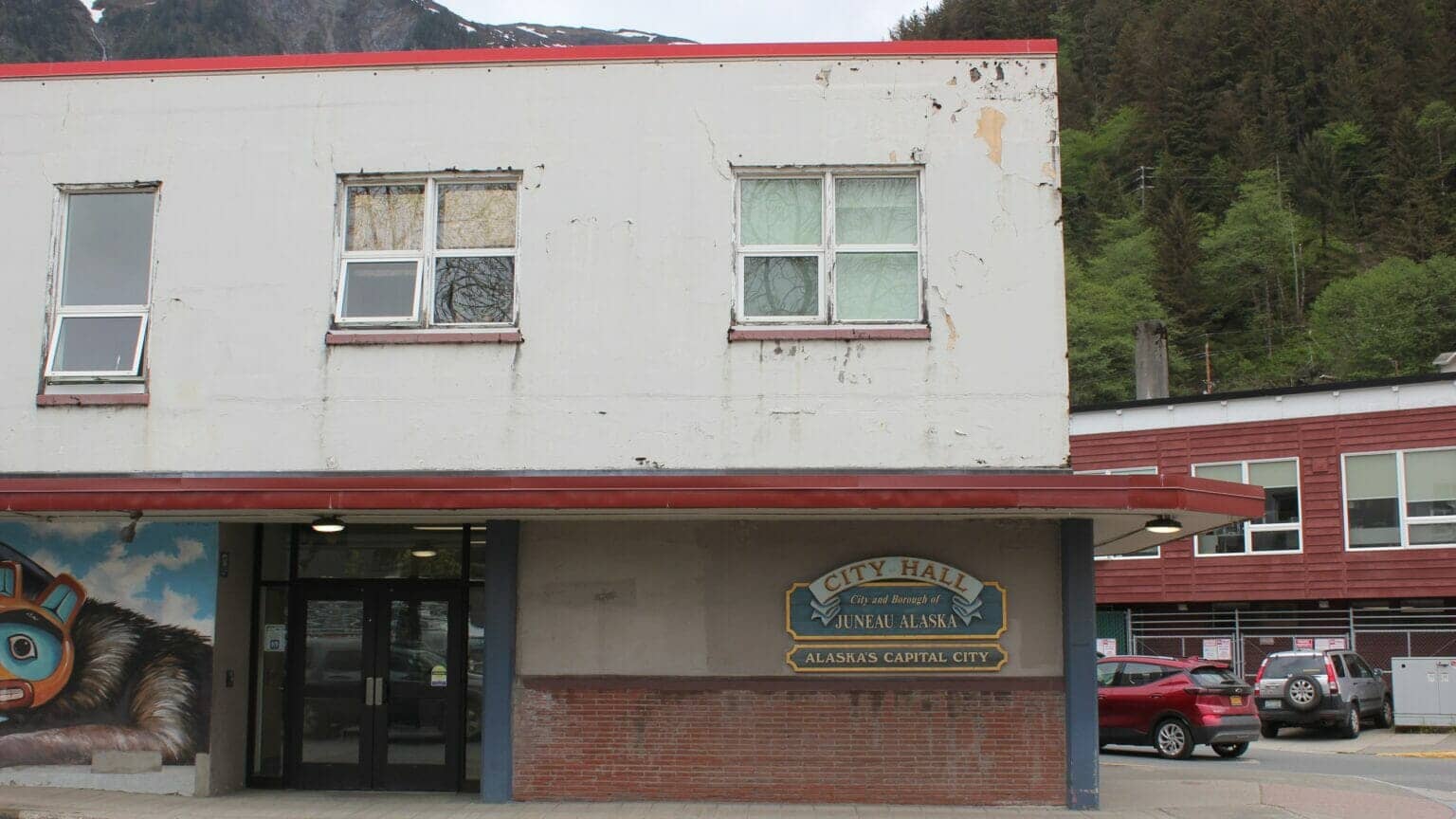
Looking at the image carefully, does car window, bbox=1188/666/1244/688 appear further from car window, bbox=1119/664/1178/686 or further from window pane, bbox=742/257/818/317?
window pane, bbox=742/257/818/317

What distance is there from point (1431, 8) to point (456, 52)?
10232cm

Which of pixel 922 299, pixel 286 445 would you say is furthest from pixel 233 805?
pixel 922 299

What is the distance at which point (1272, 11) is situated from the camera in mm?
97562

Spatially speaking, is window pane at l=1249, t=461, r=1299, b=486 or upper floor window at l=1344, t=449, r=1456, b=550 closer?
upper floor window at l=1344, t=449, r=1456, b=550

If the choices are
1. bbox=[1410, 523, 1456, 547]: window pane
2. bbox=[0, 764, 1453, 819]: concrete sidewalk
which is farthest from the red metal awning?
bbox=[1410, 523, 1456, 547]: window pane

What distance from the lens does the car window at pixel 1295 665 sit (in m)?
24.4

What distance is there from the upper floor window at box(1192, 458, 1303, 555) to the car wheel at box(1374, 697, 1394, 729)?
3.75 metres

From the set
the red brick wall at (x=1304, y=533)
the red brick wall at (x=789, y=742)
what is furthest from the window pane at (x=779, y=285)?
the red brick wall at (x=1304, y=533)

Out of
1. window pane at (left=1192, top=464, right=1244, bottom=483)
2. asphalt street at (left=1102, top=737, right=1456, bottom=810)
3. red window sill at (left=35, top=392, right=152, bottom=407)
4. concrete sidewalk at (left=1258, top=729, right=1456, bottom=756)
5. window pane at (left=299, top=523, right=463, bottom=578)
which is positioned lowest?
concrete sidewalk at (left=1258, top=729, right=1456, bottom=756)

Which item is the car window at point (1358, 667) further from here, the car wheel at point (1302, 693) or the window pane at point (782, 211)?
the window pane at point (782, 211)

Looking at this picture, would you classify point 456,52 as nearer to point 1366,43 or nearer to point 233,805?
point 233,805

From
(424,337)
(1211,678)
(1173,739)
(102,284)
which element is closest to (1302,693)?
(1211,678)

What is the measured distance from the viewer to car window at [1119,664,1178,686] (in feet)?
65.6

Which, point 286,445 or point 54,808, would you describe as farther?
point 286,445
